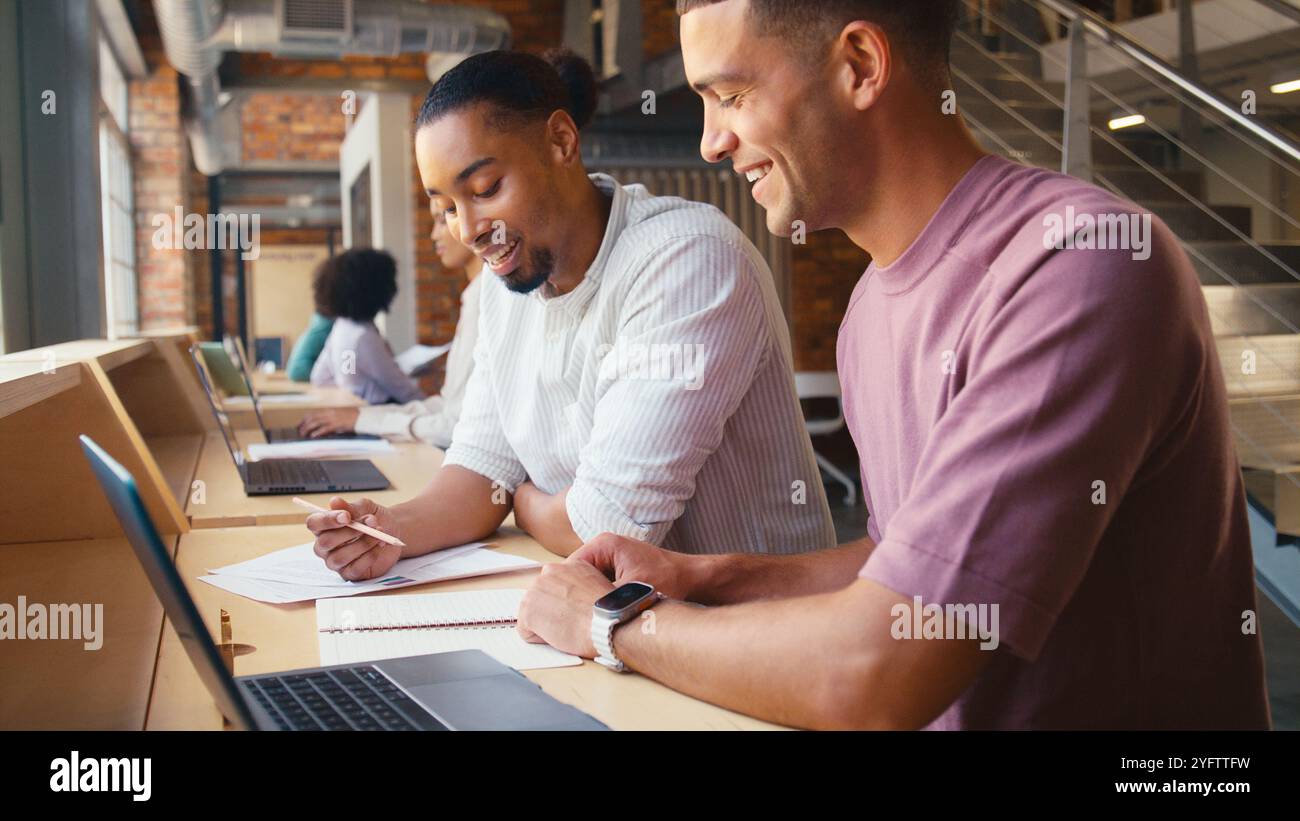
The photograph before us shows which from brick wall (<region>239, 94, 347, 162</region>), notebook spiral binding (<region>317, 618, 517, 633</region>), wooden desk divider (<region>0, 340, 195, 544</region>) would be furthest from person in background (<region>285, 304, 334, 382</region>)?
notebook spiral binding (<region>317, 618, 517, 633</region>)

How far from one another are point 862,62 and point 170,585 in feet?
2.71

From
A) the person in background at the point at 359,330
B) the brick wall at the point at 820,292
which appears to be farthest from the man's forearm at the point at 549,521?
Result: the brick wall at the point at 820,292

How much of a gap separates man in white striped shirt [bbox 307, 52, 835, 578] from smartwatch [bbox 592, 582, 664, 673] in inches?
16.2

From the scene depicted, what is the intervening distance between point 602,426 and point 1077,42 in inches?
123

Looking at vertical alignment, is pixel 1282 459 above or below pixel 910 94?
below

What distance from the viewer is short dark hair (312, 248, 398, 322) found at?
19.8 ft

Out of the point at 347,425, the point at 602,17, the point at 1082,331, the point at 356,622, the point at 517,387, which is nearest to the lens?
the point at 1082,331

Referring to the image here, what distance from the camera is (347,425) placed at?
13.0ft

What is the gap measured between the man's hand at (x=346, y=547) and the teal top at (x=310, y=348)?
5446 millimetres

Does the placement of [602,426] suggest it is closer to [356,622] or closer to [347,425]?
[356,622]

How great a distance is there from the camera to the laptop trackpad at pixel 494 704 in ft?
3.37

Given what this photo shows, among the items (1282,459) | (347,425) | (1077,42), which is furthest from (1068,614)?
(1077,42)

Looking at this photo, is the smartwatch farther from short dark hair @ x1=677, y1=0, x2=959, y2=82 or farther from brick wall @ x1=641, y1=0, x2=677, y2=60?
brick wall @ x1=641, y1=0, x2=677, y2=60

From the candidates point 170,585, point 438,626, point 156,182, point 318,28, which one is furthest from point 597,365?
point 156,182
